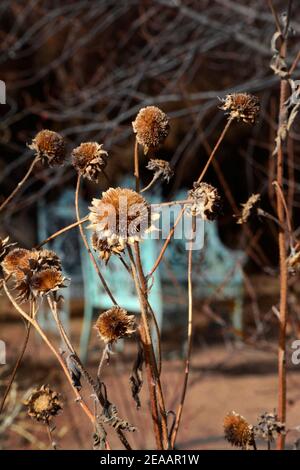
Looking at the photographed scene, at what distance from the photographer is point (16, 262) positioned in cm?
110

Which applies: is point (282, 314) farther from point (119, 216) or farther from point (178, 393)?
point (178, 393)

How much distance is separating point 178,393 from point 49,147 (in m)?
2.98

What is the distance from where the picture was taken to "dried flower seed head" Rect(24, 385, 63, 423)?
114 cm

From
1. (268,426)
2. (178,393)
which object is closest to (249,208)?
(268,426)

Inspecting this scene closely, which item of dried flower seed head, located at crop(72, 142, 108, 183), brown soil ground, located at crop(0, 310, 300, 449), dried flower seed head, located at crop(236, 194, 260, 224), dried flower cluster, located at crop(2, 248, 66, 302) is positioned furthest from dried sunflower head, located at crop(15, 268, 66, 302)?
brown soil ground, located at crop(0, 310, 300, 449)

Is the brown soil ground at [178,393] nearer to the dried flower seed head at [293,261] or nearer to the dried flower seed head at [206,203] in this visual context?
the dried flower seed head at [293,261]

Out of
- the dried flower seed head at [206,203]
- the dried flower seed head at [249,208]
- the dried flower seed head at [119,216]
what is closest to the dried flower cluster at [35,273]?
the dried flower seed head at [119,216]

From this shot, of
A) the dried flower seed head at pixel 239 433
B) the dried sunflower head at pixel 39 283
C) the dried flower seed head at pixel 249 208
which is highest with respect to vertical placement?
the dried flower seed head at pixel 249 208

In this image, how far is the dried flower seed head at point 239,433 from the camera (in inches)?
44.9

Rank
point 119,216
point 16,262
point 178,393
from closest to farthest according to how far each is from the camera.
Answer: point 119,216, point 16,262, point 178,393

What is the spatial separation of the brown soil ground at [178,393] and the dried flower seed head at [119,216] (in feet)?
4.77

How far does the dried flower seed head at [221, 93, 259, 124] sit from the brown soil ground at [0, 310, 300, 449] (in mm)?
1366
